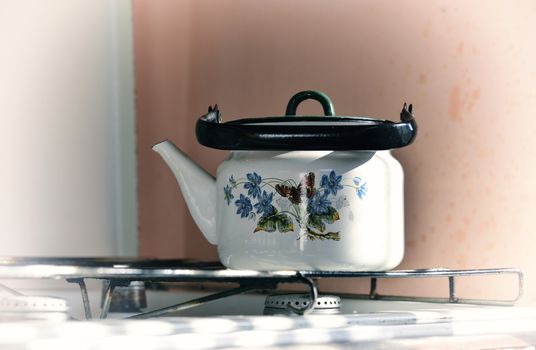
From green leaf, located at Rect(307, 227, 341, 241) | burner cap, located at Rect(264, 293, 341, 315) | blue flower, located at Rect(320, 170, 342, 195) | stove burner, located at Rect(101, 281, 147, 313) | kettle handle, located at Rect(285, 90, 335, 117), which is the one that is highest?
kettle handle, located at Rect(285, 90, 335, 117)

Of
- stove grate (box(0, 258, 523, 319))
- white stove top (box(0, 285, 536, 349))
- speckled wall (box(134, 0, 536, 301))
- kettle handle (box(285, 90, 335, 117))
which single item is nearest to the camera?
white stove top (box(0, 285, 536, 349))

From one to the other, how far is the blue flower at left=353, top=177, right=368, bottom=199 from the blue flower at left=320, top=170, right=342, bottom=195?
0.06ft

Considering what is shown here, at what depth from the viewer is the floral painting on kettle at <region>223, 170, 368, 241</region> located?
2.97ft

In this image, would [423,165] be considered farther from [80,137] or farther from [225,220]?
[80,137]

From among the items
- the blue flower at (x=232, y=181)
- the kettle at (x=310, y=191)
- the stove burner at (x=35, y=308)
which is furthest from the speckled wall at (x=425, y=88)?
the stove burner at (x=35, y=308)

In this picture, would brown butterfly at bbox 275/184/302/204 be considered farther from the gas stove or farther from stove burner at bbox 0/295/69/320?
stove burner at bbox 0/295/69/320

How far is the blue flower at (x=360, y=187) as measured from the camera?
914mm

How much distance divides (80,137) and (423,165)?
24.1 inches

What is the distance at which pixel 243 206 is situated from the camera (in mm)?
930

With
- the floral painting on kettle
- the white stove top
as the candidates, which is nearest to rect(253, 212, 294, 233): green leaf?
the floral painting on kettle

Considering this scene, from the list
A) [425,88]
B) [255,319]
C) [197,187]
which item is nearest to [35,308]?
[255,319]

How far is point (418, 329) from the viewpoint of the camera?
2.79 feet

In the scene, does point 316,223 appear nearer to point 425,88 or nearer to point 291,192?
point 291,192

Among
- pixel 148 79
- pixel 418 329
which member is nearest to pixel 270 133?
pixel 418 329
